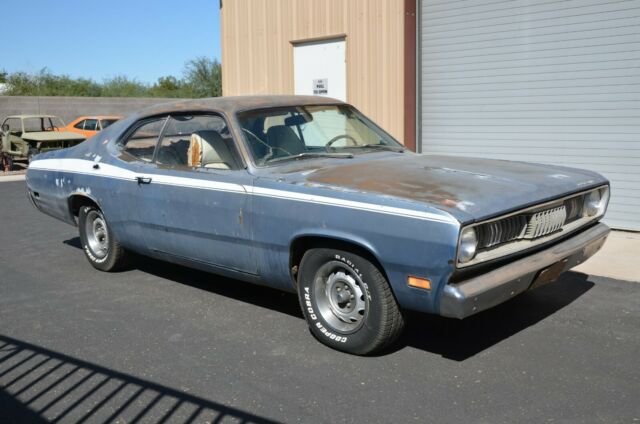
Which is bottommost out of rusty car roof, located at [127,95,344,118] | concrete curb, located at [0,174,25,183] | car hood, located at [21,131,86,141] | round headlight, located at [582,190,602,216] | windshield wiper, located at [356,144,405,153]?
concrete curb, located at [0,174,25,183]

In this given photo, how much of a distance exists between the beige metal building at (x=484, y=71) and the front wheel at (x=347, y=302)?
5.10 m

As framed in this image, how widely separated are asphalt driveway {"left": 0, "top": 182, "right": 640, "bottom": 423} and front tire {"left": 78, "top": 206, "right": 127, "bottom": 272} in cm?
39

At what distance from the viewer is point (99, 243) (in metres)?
6.79

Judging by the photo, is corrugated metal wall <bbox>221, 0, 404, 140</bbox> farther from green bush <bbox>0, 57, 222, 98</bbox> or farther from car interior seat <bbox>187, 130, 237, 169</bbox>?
green bush <bbox>0, 57, 222, 98</bbox>

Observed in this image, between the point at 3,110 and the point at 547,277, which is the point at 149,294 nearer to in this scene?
the point at 547,277

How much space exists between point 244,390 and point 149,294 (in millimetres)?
2305

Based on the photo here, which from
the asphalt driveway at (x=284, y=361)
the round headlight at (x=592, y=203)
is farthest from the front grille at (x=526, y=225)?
the asphalt driveway at (x=284, y=361)

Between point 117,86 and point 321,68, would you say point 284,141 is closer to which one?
point 321,68

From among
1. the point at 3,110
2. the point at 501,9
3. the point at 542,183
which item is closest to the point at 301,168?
the point at 542,183

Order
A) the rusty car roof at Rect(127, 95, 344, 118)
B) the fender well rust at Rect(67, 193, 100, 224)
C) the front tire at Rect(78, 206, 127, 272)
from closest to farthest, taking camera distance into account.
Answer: the rusty car roof at Rect(127, 95, 344, 118) → the front tire at Rect(78, 206, 127, 272) → the fender well rust at Rect(67, 193, 100, 224)

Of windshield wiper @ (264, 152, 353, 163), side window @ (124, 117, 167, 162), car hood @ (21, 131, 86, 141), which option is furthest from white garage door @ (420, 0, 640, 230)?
car hood @ (21, 131, 86, 141)

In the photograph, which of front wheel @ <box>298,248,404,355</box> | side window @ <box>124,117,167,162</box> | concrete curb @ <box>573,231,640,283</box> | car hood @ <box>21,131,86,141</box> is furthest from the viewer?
car hood @ <box>21,131,86,141</box>

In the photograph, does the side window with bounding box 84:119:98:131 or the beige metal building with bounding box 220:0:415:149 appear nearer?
the beige metal building with bounding box 220:0:415:149

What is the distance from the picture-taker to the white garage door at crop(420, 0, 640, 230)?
8.16m
